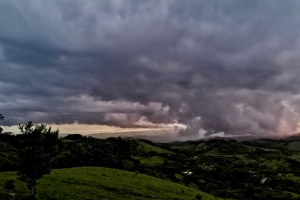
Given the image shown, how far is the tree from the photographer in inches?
1756

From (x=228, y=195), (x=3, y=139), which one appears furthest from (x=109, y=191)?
(x=3, y=139)

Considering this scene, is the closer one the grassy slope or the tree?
the tree

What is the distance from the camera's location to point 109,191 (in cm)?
6212

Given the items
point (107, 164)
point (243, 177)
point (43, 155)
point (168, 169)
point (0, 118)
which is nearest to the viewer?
point (43, 155)

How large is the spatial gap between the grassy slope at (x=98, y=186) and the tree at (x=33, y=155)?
5.00m

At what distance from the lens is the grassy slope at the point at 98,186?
178ft

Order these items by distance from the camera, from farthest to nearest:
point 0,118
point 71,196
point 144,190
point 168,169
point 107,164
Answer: point 168,169 → point 107,164 → point 0,118 → point 144,190 → point 71,196

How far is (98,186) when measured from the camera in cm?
6562

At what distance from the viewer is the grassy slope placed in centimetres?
5428

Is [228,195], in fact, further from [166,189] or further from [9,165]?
[9,165]

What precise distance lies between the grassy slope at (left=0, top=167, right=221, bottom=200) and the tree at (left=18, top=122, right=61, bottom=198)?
5.00m

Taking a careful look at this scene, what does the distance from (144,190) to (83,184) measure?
15148 mm

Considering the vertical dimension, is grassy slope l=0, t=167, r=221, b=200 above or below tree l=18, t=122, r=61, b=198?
below

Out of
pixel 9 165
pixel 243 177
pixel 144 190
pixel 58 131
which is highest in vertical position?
pixel 58 131
